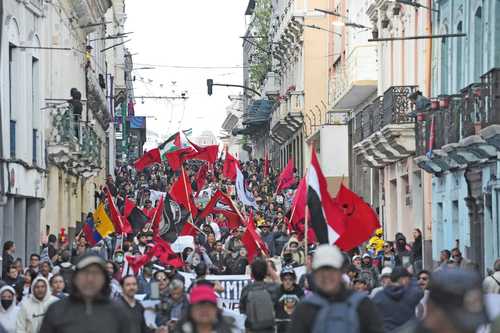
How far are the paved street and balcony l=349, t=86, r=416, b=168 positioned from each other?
0.06 metres

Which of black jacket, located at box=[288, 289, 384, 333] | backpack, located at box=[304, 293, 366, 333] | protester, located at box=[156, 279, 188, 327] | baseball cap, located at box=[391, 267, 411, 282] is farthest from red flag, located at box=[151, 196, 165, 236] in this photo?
backpack, located at box=[304, 293, 366, 333]

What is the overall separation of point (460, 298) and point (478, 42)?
24.0 metres

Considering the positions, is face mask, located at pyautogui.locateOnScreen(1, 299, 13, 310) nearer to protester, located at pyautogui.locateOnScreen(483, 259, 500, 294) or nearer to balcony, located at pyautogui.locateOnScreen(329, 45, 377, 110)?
protester, located at pyautogui.locateOnScreen(483, 259, 500, 294)

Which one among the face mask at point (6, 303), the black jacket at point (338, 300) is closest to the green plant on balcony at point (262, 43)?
the face mask at point (6, 303)

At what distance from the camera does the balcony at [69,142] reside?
1617 inches

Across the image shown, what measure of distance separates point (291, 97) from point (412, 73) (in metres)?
27.8

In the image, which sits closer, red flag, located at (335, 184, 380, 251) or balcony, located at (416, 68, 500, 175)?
red flag, located at (335, 184, 380, 251)

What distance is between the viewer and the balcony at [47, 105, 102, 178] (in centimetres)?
4106

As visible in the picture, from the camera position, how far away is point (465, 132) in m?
29.2

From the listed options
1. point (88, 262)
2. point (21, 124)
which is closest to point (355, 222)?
point (21, 124)

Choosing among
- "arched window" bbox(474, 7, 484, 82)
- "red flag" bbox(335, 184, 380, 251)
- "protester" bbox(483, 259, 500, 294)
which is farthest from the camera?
"arched window" bbox(474, 7, 484, 82)

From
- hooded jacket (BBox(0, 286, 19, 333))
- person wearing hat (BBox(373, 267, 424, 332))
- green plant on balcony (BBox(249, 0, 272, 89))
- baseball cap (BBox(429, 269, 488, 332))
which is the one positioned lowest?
hooded jacket (BBox(0, 286, 19, 333))

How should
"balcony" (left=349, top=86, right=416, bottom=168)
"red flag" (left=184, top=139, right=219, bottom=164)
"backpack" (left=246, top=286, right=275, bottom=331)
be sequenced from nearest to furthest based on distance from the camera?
"backpack" (left=246, top=286, right=275, bottom=331)
"balcony" (left=349, top=86, right=416, bottom=168)
"red flag" (left=184, top=139, right=219, bottom=164)

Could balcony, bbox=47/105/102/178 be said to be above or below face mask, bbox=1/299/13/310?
above
